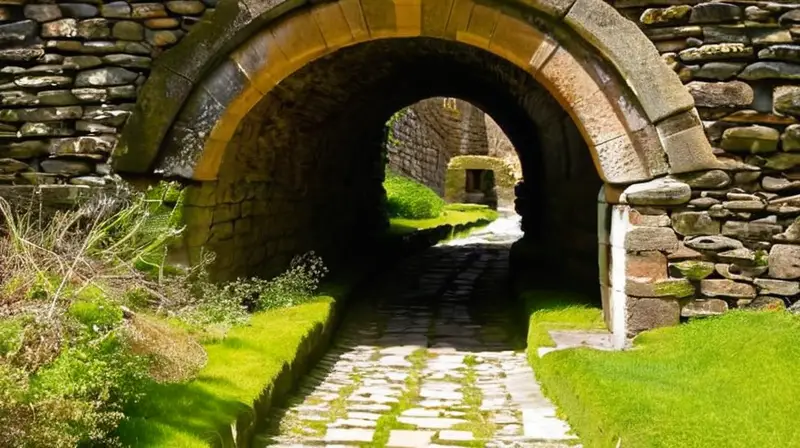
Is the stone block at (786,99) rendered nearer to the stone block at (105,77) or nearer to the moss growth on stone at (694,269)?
the moss growth on stone at (694,269)

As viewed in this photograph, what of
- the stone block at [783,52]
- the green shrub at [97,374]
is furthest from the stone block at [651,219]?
the green shrub at [97,374]

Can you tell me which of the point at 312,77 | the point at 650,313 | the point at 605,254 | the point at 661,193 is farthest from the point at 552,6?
the point at 312,77

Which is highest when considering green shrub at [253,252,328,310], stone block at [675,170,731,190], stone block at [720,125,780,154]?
stone block at [720,125,780,154]

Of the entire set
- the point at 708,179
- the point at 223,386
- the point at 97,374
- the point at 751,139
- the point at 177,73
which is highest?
the point at 177,73

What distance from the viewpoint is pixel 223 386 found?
3871mm

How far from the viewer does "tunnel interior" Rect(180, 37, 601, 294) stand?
6.24m

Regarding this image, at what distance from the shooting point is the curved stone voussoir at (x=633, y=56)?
16.0 feet

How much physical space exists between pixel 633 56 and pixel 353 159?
17.9 feet

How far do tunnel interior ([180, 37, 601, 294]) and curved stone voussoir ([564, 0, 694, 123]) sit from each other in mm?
2042

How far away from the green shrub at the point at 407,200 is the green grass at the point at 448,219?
26cm

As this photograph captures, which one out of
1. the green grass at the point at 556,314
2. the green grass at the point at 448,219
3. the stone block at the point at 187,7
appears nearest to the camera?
the stone block at the point at 187,7

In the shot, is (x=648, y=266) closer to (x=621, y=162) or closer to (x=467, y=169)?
(x=621, y=162)

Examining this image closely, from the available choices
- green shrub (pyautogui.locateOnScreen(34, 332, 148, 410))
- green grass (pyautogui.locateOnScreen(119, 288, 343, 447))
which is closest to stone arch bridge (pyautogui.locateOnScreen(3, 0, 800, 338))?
green grass (pyautogui.locateOnScreen(119, 288, 343, 447))

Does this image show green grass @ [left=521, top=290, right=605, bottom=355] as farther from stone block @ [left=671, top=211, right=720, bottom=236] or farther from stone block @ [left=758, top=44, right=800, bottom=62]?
stone block @ [left=758, top=44, right=800, bottom=62]
